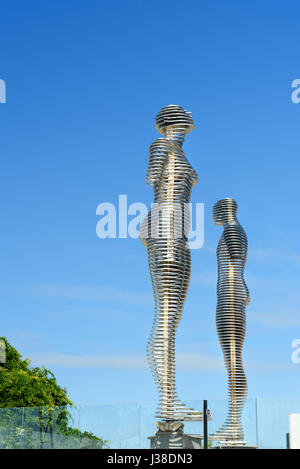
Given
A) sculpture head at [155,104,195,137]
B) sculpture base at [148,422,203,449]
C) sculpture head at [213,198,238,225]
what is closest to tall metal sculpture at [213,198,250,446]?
sculpture head at [213,198,238,225]

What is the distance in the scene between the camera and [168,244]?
26.6m

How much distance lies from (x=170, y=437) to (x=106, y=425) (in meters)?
2.32

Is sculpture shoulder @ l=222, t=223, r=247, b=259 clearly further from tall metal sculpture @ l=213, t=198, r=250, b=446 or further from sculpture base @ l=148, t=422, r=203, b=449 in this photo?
sculpture base @ l=148, t=422, r=203, b=449

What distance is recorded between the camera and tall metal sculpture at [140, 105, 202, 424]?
25.7m

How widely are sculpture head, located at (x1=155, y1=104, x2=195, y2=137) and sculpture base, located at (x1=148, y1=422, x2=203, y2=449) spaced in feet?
35.3

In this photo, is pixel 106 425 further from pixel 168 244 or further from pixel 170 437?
pixel 168 244

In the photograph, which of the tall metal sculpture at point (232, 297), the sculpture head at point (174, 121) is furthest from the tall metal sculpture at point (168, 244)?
the tall metal sculpture at point (232, 297)

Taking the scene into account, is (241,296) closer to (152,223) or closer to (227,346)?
(227,346)

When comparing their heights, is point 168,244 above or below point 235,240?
below

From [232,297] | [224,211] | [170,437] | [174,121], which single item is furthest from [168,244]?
[224,211]
